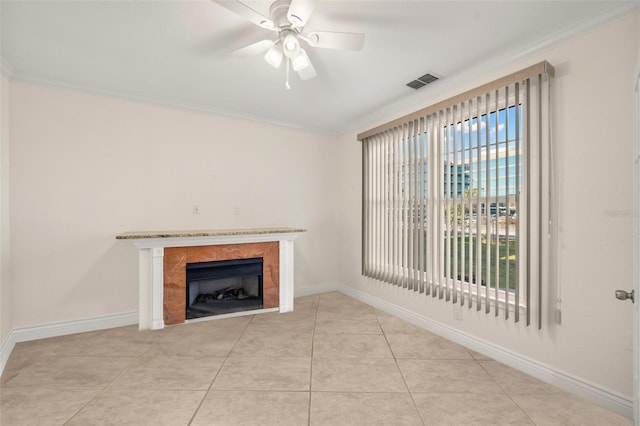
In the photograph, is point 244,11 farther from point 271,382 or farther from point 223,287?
point 223,287

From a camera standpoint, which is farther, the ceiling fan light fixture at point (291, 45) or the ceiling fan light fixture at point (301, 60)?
the ceiling fan light fixture at point (301, 60)

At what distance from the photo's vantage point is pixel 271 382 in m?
2.13

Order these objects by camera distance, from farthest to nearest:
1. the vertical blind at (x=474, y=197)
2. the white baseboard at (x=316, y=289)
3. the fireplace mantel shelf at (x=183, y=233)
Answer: the white baseboard at (x=316, y=289) → the fireplace mantel shelf at (x=183, y=233) → the vertical blind at (x=474, y=197)

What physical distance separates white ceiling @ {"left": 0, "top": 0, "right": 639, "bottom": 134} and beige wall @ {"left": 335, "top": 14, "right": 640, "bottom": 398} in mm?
256

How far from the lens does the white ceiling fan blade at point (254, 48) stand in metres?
2.04

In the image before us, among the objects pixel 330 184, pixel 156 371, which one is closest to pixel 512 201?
pixel 330 184

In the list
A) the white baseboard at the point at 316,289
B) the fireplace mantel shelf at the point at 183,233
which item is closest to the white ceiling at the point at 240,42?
the fireplace mantel shelf at the point at 183,233

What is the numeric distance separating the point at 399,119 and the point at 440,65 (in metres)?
0.85

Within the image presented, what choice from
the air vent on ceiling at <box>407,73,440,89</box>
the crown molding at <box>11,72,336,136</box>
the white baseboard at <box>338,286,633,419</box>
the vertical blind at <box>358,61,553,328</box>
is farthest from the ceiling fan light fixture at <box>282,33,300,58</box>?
the white baseboard at <box>338,286,633,419</box>

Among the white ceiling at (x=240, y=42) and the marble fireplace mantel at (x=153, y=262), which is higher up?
the white ceiling at (x=240, y=42)

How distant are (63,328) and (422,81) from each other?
175 inches

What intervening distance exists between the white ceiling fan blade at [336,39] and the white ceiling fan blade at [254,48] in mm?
307

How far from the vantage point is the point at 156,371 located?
228 centimetres

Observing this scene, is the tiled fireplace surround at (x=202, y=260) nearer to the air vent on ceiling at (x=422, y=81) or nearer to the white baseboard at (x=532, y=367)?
the white baseboard at (x=532, y=367)
